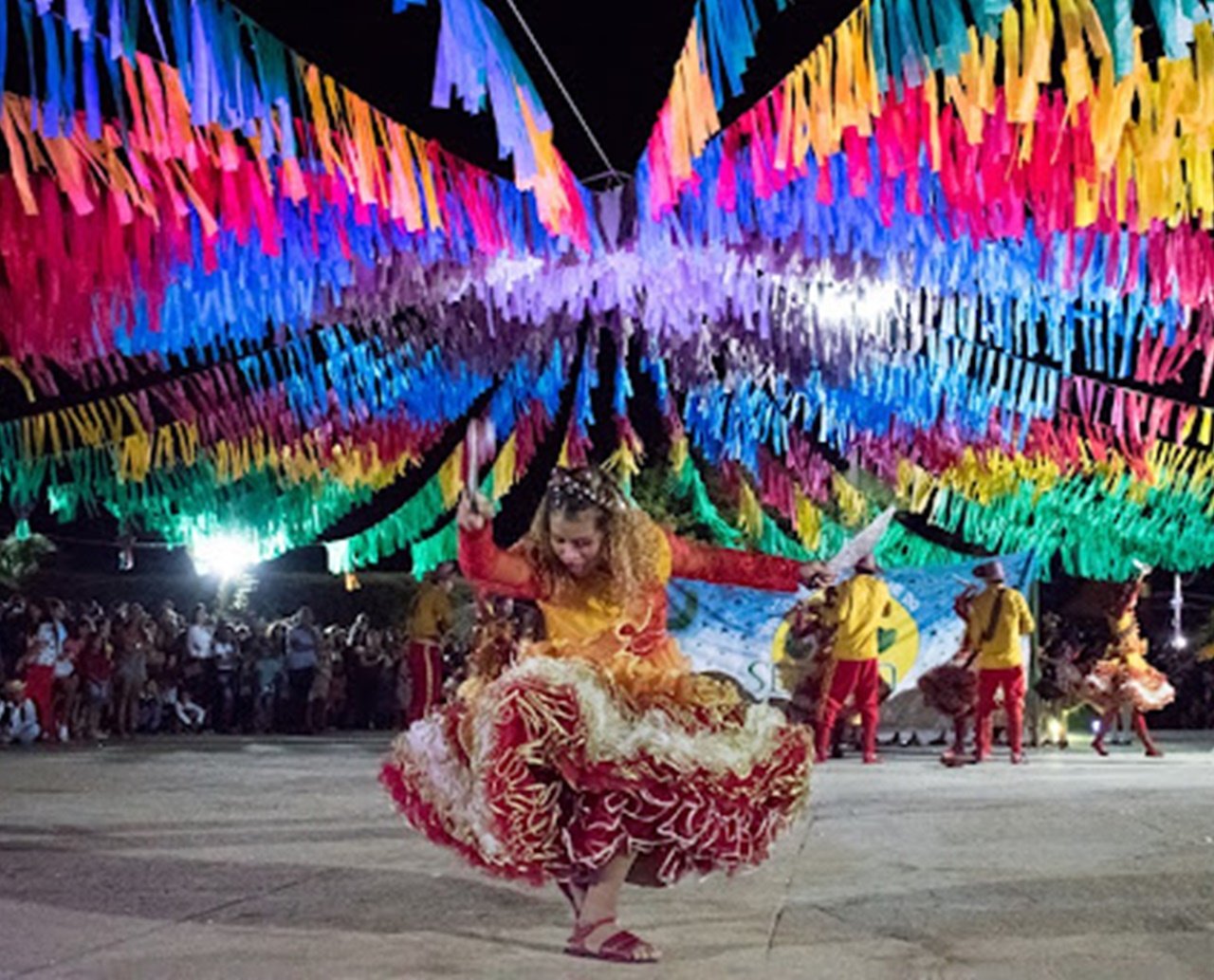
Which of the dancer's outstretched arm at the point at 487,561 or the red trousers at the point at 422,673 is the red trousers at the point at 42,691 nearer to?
the red trousers at the point at 422,673

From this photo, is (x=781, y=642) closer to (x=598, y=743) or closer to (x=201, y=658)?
(x=201, y=658)

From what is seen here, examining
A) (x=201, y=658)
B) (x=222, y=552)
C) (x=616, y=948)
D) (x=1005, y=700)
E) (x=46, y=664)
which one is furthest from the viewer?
(x=222, y=552)

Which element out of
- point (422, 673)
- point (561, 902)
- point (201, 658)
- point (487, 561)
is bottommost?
point (201, 658)

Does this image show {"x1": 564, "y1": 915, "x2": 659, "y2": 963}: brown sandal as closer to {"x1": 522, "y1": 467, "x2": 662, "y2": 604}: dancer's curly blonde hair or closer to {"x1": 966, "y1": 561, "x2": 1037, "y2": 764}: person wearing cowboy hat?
{"x1": 522, "y1": 467, "x2": 662, "y2": 604}: dancer's curly blonde hair

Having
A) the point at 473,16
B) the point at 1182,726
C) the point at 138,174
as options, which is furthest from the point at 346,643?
the point at 473,16

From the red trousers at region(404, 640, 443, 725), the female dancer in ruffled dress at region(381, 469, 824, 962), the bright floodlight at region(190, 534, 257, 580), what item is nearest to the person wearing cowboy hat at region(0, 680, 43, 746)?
the bright floodlight at region(190, 534, 257, 580)

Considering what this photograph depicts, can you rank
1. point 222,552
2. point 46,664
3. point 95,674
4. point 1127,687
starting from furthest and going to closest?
1. point 222,552
2. point 95,674
3. point 46,664
4. point 1127,687

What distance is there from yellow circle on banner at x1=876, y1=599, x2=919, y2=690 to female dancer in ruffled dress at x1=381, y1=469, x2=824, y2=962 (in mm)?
11806

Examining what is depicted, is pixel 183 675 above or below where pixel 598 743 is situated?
below

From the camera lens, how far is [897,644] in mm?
16844

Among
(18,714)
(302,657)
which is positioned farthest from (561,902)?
(302,657)

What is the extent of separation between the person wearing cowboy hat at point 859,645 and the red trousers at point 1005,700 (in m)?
0.95

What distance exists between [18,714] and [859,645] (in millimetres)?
8658

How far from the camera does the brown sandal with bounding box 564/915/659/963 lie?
14.5ft
